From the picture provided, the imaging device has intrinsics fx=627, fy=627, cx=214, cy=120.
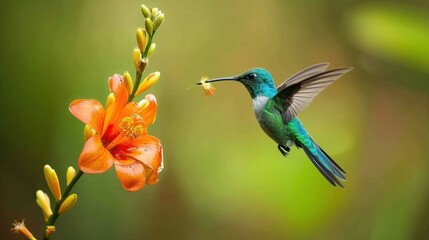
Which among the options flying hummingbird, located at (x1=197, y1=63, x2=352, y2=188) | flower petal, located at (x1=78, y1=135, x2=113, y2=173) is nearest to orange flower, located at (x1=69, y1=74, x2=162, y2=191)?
flower petal, located at (x1=78, y1=135, x2=113, y2=173)

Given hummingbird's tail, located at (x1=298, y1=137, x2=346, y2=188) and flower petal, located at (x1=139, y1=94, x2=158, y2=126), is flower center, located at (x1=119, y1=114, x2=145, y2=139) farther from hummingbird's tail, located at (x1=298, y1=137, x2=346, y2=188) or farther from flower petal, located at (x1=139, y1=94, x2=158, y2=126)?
hummingbird's tail, located at (x1=298, y1=137, x2=346, y2=188)

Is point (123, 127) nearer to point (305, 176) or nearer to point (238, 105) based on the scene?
point (305, 176)

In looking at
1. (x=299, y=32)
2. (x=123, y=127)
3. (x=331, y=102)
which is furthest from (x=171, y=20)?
(x=123, y=127)

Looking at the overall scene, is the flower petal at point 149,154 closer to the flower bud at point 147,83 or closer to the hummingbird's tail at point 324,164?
the flower bud at point 147,83

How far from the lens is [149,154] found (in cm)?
77

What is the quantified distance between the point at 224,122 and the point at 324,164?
1651mm

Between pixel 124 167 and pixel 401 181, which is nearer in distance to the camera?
pixel 124 167

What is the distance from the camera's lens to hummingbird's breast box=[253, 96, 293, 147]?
39.6 inches

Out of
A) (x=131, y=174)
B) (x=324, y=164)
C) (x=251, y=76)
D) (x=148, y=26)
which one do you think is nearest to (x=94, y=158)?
(x=131, y=174)

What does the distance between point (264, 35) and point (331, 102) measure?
0.42 m

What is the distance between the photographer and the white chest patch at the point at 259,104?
3.27 ft

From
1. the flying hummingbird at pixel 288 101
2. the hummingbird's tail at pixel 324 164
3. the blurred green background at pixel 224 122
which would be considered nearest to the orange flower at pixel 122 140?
the flying hummingbird at pixel 288 101

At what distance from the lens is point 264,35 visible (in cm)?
279

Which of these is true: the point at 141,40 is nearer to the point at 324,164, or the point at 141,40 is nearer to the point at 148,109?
the point at 148,109
